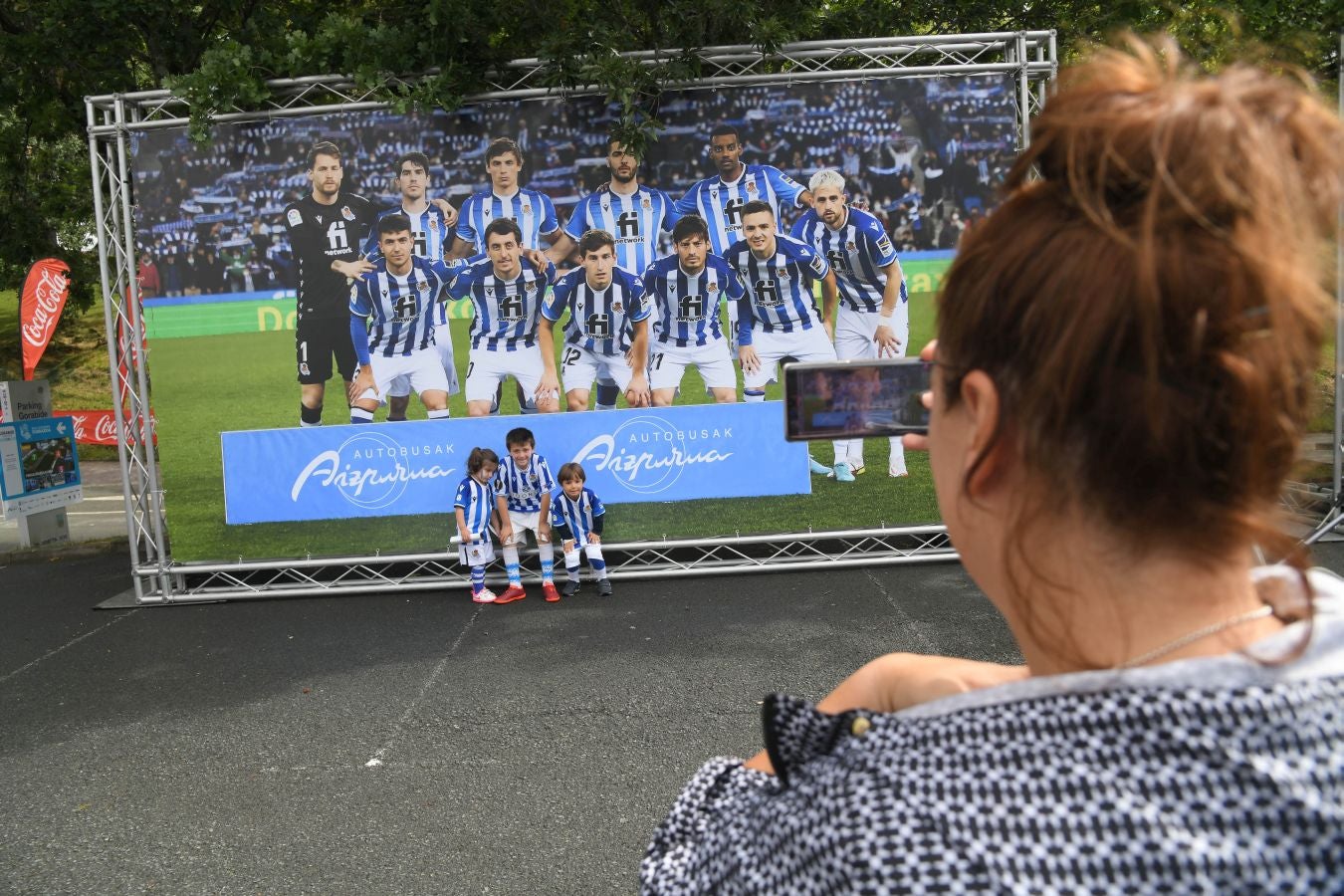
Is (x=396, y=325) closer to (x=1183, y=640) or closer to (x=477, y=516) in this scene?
(x=477, y=516)

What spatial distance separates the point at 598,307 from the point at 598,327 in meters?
0.15

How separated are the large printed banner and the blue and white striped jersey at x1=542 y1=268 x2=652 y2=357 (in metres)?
0.62

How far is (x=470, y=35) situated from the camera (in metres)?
7.29

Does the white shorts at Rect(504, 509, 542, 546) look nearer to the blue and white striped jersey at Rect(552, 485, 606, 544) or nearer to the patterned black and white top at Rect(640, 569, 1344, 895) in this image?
the blue and white striped jersey at Rect(552, 485, 606, 544)

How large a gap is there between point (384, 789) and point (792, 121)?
5.46m

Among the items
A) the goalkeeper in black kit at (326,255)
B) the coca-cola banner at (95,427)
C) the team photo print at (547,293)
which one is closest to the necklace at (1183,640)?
the team photo print at (547,293)

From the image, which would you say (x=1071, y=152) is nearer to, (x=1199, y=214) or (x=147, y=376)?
(x=1199, y=214)

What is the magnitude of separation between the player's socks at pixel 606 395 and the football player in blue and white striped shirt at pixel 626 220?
2.92 feet

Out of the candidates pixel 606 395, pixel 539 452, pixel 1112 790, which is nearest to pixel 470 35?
pixel 606 395

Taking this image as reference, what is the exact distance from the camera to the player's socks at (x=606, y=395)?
25.8 ft

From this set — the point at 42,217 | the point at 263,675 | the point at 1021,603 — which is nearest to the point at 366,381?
the point at 263,675

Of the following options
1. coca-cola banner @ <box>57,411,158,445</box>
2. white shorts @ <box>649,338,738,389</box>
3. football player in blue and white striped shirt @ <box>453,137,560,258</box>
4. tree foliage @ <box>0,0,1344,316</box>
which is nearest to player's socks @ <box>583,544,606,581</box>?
white shorts @ <box>649,338,738,389</box>

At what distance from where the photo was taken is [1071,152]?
65 centimetres

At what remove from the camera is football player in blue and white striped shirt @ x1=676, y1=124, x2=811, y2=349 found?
7.64 m
